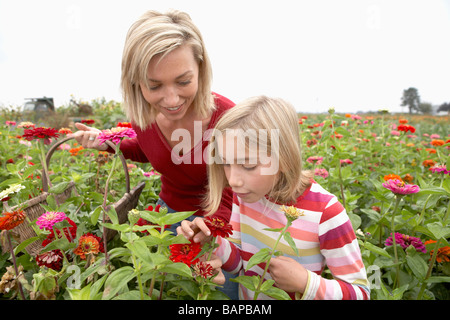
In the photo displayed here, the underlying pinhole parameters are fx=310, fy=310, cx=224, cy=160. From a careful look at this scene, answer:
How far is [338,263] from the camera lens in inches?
32.0

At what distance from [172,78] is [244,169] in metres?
0.45

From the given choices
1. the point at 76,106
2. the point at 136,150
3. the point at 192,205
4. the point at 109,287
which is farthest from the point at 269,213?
the point at 76,106

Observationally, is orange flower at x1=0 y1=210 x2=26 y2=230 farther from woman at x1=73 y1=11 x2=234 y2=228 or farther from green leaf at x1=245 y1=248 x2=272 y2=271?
green leaf at x1=245 y1=248 x2=272 y2=271

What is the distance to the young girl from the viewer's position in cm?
76

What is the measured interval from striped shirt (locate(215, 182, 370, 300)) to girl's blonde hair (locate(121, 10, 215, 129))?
53cm

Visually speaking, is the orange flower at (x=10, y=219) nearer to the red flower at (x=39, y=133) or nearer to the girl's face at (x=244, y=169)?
the red flower at (x=39, y=133)

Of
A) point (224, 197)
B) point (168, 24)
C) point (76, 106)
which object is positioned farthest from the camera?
point (76, 106)

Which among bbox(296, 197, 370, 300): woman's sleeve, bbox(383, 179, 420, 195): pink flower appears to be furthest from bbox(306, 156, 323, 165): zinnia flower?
bbox(296, 197, 370, 300): woman's sleeve

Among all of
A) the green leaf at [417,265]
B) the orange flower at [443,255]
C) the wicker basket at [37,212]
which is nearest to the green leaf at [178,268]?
the wicker basket at [37,212]

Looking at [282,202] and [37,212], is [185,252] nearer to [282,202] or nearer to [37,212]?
[282,202]

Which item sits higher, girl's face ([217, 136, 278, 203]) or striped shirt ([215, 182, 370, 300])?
girl's face ([217, 136, 278, 203])
